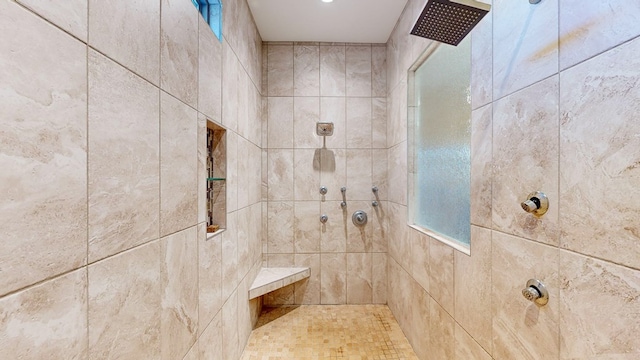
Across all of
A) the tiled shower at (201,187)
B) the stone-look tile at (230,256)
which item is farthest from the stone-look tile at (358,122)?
the stone-look tile at (230,256)

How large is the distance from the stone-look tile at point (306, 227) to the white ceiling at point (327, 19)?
57.7 inches

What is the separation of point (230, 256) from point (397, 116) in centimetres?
160

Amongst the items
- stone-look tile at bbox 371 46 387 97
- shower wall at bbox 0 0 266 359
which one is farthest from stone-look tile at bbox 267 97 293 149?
shower wall at bbox 0 0 266 359

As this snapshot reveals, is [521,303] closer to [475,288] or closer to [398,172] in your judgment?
[475,288]

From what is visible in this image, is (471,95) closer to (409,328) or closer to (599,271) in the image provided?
(599,271)

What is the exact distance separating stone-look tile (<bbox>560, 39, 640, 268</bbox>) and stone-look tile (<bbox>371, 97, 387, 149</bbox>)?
1789 millimetres

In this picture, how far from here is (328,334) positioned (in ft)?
6.73

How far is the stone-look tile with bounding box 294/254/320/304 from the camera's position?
251 centimetres

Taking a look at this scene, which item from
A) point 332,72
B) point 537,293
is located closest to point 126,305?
point 537,293

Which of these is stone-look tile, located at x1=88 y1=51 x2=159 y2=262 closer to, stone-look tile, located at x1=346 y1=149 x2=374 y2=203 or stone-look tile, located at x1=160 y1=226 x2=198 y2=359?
stone-look tile, located at x1=160 y1=226 x2=198 y2=359

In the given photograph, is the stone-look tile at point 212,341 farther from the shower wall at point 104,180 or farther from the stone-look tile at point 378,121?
the stone-look tile at point 378,121

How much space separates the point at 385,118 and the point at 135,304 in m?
2.27

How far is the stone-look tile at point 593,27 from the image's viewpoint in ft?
1.94

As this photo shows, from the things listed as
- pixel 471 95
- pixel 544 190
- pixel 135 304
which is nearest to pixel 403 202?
pixel 471 95
